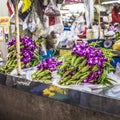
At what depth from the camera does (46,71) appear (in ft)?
12.7

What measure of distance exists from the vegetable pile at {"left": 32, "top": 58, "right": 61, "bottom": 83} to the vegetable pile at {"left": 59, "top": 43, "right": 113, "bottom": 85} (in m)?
0.27

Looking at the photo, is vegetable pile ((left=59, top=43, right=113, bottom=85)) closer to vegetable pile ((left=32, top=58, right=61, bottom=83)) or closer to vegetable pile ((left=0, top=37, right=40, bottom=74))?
vegetable pile ((left=32, top=58, right=61, bottom=83))

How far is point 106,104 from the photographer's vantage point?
2.89m

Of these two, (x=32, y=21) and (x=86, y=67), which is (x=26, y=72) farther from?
(x=32, y=21)

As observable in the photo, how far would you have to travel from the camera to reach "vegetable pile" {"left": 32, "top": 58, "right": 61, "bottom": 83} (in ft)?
12.5

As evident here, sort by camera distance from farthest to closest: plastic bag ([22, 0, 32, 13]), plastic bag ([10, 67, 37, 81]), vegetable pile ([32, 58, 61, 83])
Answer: plastic bag ([22, 0, 32, 13]) < plastic bag ([10, 67, 37, 81]) < vegetable pile ([32, 58, 61, 83])

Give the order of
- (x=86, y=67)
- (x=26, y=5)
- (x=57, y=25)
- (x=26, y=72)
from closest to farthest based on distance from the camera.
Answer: (x=86, y=67) → (x=26, y=72) → (x=26, y=5) → (x=57, y=25)

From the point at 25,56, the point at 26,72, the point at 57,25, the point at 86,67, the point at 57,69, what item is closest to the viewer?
the point at 86,67

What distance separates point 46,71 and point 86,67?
66cm

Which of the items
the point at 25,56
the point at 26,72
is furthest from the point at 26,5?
the point at 26,72

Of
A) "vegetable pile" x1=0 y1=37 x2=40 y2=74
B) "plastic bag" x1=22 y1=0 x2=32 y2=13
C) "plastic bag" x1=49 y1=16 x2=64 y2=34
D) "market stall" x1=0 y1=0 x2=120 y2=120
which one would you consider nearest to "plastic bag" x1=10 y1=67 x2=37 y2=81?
"market stall" x1=0 y1=0 x2=120 y2=120

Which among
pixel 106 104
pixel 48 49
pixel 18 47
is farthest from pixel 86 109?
pixel 48 49

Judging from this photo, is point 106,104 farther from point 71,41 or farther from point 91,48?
point 71,41

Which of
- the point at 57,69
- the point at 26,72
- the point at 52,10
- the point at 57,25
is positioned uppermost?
the point at 52,10
